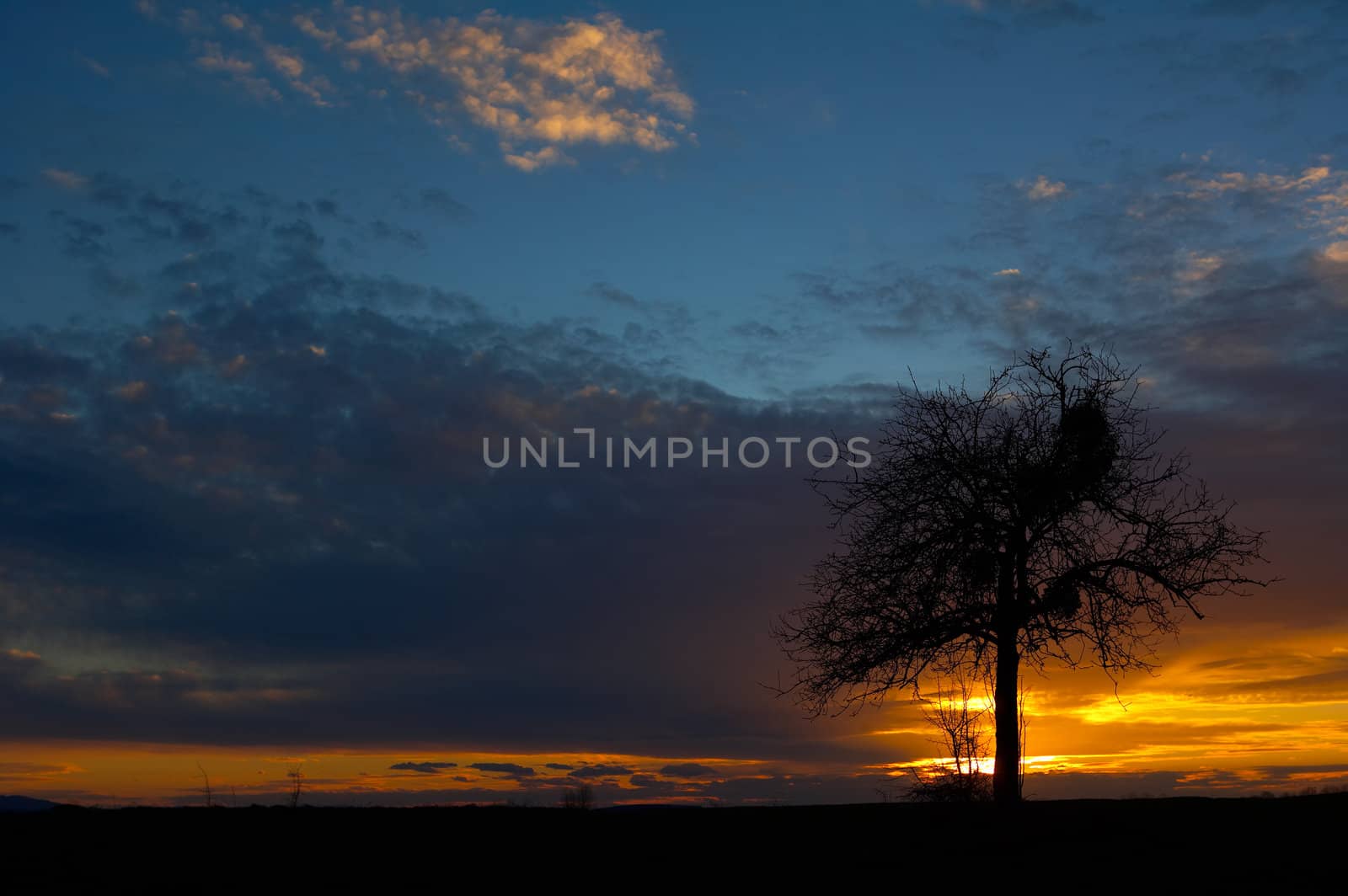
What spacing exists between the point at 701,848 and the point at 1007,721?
879cm

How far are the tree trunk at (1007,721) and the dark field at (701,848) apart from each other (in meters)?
3.11

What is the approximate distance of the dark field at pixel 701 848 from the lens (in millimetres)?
11469

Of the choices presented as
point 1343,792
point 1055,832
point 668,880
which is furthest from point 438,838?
point 1343,792

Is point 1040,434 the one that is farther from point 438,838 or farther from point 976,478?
point 438,838

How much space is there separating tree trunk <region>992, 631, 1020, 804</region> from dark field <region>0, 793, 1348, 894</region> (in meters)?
3.11

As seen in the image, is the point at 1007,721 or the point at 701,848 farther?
the point at 1007,721

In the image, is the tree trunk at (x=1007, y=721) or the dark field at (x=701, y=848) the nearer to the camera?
the dark field at (x=701, y=848)

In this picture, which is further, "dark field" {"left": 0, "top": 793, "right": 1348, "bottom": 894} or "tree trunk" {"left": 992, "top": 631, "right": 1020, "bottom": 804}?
"tree trunk" {"left": 992, "top": 631, "right": 1020, "bottom": 804}

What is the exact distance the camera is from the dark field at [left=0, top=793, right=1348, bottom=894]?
11469 millimetres

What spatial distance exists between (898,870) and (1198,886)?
9.44 feet

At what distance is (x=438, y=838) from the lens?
1398 centimetres

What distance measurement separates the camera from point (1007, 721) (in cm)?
2017

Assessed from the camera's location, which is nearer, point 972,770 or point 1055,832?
point 1055,832

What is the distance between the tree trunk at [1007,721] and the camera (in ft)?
65.7
